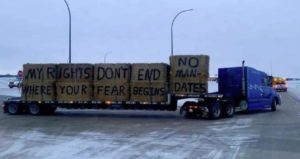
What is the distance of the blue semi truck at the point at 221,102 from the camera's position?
88.4 feet

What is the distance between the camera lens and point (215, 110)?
88.2 ft

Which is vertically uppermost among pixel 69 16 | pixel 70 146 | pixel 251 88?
pixel 69 16

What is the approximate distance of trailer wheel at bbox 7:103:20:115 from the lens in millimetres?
30250

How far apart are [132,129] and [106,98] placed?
8035 mm

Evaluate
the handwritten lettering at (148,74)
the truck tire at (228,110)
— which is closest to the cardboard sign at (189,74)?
the handwritten lettering at (148,74)

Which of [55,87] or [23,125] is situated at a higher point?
[55,87]

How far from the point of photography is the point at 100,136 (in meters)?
17.8

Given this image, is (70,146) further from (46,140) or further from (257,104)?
(257,104)

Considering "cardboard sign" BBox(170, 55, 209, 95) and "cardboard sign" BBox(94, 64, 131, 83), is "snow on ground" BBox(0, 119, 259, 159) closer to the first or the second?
"cardboard sign" BBox(170, 55, 209, 95)

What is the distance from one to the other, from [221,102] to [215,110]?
2.66 ft

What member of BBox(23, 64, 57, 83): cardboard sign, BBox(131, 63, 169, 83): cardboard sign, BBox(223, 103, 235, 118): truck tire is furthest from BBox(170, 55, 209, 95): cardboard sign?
BBox(23, 64, 57, 83): cardboard sign

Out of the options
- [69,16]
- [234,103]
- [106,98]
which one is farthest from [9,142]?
[69,16]

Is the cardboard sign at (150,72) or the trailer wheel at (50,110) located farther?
the trailer wheel at (50,110)

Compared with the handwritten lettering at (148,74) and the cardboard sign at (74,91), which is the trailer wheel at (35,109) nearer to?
the cardboard sign at (74,91)
